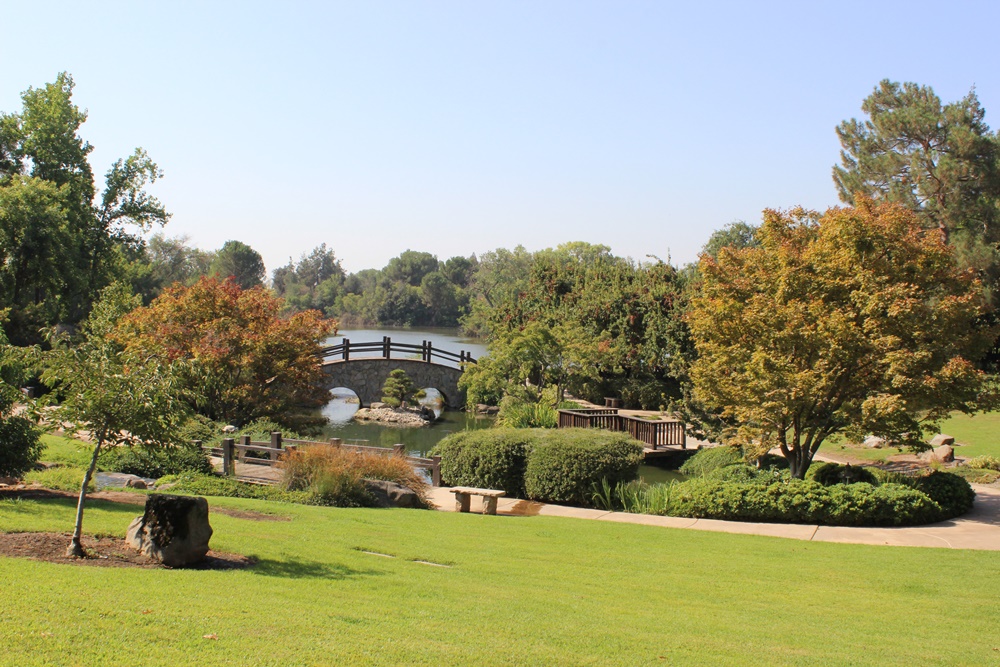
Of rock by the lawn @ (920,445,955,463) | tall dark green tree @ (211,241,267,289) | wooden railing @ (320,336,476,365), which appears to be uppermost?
tall dark green tree @ (211,241,267,289)

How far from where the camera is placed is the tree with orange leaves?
22.6 meters

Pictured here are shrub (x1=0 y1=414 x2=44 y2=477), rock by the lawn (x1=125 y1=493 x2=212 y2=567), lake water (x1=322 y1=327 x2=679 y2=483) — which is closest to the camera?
rock by the lawn (x1=125 y1=493 x2=212 y2=567)

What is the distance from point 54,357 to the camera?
8.08 m

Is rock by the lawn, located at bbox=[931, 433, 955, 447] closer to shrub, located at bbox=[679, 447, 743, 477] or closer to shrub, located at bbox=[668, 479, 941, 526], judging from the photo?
shrub, located at bbox=[679, 447, 743, 477]

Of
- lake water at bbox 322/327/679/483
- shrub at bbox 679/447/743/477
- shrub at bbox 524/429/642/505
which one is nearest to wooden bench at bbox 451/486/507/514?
shrub at bbox 524/429/642/505

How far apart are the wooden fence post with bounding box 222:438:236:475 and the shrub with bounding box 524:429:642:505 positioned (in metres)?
6.14

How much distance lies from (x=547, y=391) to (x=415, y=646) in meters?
24.4

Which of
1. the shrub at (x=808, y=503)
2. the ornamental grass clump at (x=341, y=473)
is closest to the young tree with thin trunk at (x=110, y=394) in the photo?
the ornamental grass clump at (x=341, y=473)

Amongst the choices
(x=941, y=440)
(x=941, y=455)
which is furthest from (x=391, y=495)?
(x=941, y=440)

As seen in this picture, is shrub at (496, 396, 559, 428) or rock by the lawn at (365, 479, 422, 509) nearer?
rock by the lawn at (365, 479, 422, 509)

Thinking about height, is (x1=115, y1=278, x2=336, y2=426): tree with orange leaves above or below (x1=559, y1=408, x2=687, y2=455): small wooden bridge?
above

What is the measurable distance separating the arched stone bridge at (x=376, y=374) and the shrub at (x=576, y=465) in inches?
874

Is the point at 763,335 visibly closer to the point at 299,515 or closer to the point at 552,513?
the point at 552,513

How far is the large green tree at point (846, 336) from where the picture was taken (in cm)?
1388
